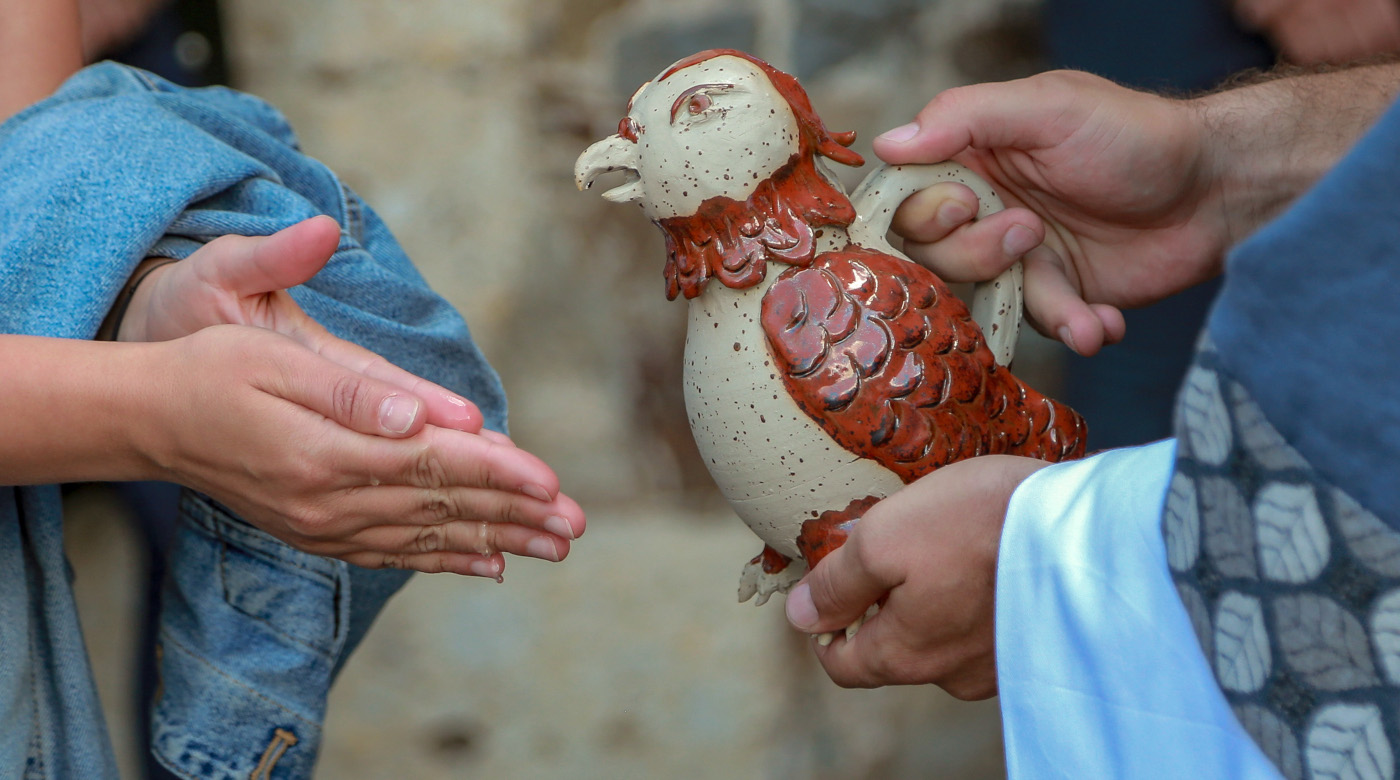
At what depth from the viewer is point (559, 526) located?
67 cm

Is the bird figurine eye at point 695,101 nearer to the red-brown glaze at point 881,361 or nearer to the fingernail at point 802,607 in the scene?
the red-brown glaze at point 881,361

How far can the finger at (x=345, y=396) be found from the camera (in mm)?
629

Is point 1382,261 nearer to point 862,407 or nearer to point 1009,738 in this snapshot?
point 1009,738

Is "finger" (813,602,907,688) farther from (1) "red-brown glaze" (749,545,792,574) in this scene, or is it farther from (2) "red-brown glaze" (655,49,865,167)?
(2) "red-brown glaze" (655,49,865,167)

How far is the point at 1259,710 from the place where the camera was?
0.40m

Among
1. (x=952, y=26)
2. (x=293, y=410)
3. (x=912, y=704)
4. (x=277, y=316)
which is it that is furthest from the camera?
(x=912, y=704)

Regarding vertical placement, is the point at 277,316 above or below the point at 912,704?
above

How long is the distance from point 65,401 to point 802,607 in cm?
51

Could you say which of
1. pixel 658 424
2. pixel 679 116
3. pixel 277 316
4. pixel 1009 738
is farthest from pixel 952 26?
pixel 1009 738

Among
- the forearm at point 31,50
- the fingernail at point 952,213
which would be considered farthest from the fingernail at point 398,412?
the forearm at point 31,50

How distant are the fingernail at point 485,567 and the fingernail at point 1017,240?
0.45 meters

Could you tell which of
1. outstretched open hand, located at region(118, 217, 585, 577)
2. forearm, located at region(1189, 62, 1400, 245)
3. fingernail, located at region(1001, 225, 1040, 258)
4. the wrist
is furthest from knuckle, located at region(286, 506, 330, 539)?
forearm, located at region(1189, 62, 1400, 245)

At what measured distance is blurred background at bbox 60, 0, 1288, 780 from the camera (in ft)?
4.08

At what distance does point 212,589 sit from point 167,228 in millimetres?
292
